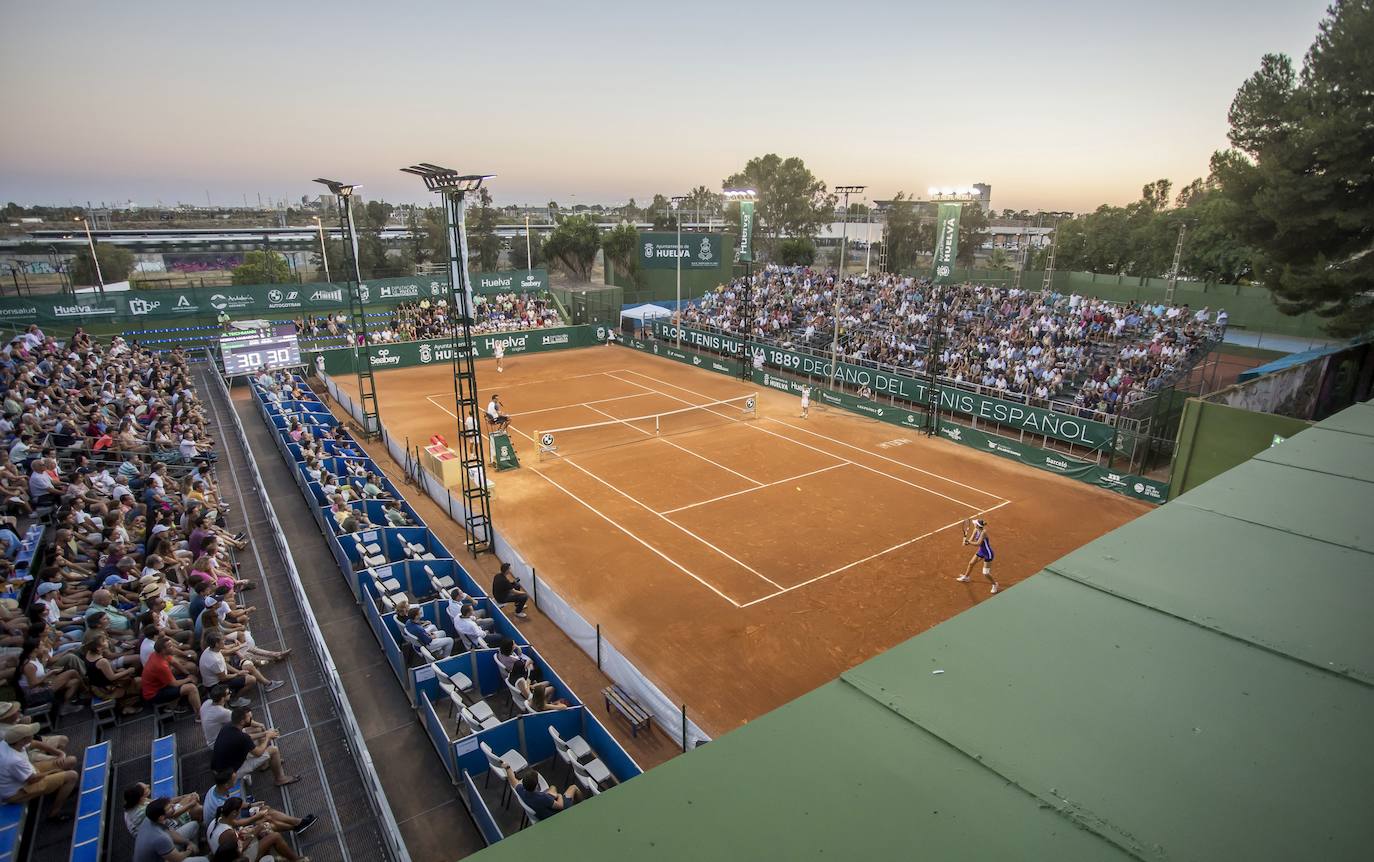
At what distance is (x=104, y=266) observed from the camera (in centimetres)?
6462

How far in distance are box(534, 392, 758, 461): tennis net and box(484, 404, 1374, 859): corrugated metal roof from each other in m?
21.0

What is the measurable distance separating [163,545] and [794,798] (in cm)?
1367

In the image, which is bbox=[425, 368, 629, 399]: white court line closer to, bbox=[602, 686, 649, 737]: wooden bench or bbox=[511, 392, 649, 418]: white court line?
bbox=[511, 392, 649, 418]: white court line

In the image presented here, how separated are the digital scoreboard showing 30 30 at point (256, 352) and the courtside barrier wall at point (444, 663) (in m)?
11.0

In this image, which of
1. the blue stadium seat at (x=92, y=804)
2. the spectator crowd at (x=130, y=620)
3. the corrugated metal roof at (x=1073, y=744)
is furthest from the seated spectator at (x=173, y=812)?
the corrugated metal roof at (x=1073, y=744)

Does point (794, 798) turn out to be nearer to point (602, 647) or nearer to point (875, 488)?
point (602, 647)

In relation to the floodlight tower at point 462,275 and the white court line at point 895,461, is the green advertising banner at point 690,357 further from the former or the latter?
the floodlight tower at point 462,275

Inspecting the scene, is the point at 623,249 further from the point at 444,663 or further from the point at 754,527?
the point at 444,663

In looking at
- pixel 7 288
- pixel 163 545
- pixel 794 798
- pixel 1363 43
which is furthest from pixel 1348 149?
pixel 7 288

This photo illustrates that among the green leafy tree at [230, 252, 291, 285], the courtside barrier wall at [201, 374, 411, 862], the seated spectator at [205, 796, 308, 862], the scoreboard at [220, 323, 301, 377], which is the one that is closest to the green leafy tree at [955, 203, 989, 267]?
the green leafy tree at [230, 252, 291, 285]

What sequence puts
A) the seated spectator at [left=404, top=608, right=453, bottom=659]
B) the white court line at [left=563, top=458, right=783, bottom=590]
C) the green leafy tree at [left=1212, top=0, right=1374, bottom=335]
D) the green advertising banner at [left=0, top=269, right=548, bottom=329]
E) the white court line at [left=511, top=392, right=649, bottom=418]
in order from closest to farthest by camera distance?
1. the seated spectator at [left=404, top=608, right=453, bottom=659]
2. the white court line at [left=563, top=458, right=783, bottom=590]
3. the green leafy tree at [left=1212, top=0, right=1374, bottom=335]
4. the white court line at [left=511, top=392, right=649, bottom=418]
5. the green advertising banner at [left=0, top=269, right=548, bottom=329]

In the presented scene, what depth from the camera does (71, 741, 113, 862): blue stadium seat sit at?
22.9 feet

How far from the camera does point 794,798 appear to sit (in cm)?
313

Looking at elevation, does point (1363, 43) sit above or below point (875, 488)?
above
